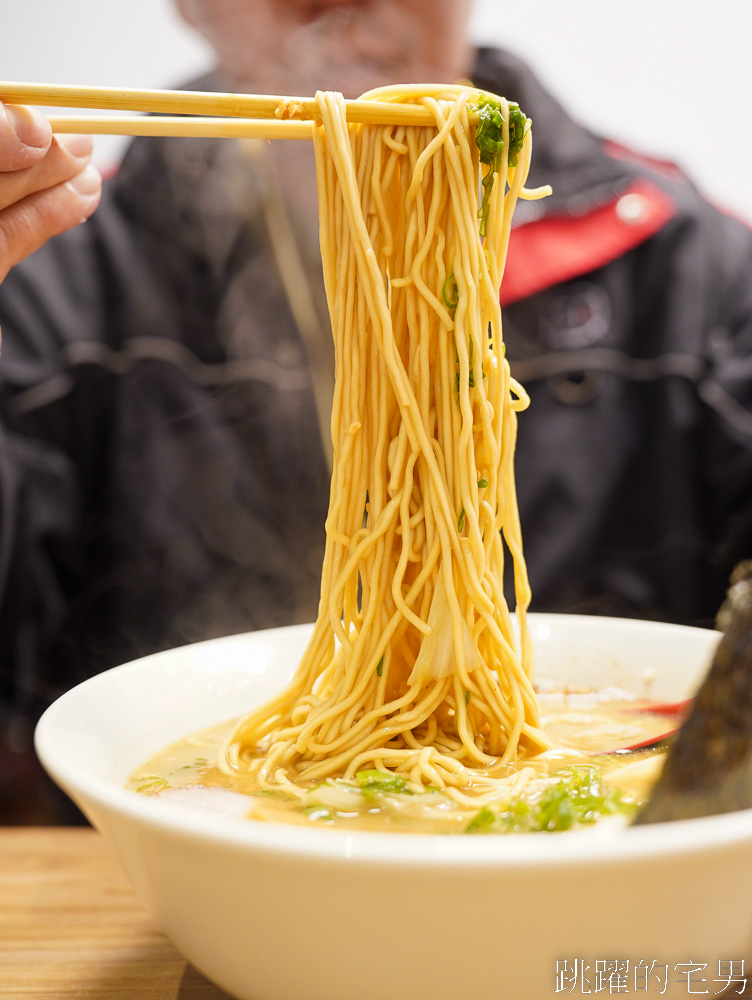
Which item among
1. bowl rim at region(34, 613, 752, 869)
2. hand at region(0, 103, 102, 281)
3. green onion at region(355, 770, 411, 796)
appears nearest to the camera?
bowl rim at region(34, 613, 752, 869)

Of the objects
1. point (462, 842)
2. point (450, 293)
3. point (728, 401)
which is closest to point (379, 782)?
point (462, 842)

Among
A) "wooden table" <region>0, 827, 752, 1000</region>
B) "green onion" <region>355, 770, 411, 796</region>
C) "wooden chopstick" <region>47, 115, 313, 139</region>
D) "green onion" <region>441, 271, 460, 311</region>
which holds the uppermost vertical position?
"wooden chopstick" <region>47, 115, 313, 139</region>

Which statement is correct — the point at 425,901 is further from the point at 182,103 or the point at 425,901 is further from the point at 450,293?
the point at 182,103

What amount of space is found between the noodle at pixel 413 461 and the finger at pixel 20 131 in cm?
32

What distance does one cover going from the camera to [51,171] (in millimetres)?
1179

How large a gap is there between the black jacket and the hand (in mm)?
1000

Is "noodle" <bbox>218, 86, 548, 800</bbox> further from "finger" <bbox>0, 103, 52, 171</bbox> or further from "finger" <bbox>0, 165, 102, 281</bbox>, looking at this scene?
"finger" <bbox>0, 165, 102, 281</bbox>

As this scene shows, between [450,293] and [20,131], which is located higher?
[20,131]

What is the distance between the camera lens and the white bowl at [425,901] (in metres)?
0.53

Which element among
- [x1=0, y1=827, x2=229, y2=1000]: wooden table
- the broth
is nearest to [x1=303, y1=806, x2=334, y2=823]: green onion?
the broth

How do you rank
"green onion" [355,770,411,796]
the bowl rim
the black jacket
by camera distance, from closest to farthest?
the bowl rim < "green onion" [355,770,411,796] < the black jacket

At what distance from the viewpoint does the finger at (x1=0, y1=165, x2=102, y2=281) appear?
116 centimetres

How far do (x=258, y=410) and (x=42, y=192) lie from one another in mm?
1070

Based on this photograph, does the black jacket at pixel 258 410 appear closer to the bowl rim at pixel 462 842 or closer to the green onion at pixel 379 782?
the green onion at pixel 379 782
